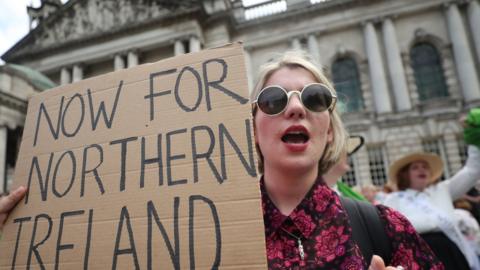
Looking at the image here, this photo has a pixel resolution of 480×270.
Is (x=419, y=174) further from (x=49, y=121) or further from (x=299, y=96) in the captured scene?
(x=49, y=121)

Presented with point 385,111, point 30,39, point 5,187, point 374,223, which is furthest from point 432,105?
point 30,39

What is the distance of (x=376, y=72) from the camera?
18.0 metres

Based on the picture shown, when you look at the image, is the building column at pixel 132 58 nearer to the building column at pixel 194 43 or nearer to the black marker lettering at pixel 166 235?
the building column at pixel 194 43

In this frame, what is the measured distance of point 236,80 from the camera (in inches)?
61.0

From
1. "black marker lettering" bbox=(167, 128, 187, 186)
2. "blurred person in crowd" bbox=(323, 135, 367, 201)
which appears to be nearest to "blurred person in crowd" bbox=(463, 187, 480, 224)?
"blurred person in crowd" bbox=(323, 135, 367, 201)

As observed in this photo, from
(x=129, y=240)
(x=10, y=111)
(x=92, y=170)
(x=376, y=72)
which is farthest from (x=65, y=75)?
(x=129, y=240)

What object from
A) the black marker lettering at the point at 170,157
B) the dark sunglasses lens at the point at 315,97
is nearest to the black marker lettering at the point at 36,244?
the black marker lettering at the point at 170,157

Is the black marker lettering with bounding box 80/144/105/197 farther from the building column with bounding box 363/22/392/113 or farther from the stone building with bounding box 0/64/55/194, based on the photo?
the building column with bounding box 363/22/392/113

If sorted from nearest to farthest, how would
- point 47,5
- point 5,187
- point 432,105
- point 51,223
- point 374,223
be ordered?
point 374,223, point 51,223, point 5,187, point 432,105, point 47,5

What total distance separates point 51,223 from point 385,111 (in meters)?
18.1

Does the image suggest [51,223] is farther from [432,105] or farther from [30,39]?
[30,39]

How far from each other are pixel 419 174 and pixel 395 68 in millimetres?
15711

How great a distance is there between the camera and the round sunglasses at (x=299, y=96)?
1.56 m

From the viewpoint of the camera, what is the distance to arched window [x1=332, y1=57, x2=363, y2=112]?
18.8 metres
